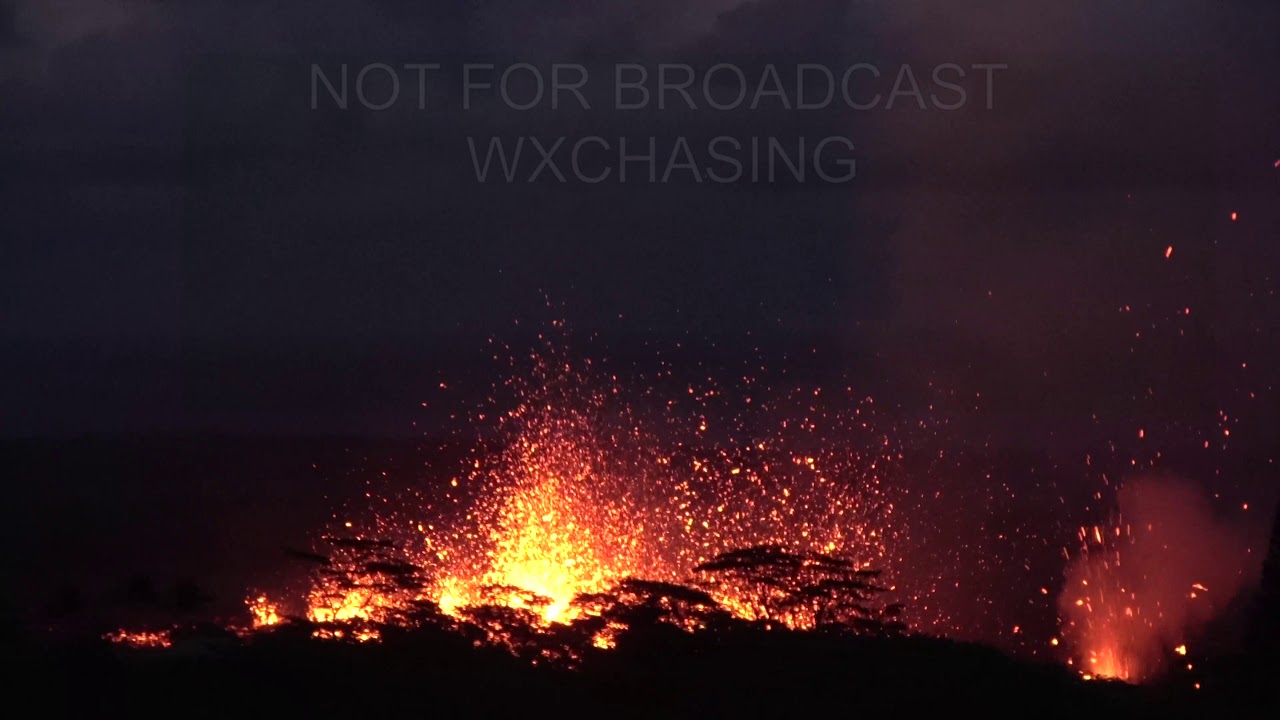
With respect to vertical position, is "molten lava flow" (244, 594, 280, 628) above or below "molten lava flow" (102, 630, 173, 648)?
above

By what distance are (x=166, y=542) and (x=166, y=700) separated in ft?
145

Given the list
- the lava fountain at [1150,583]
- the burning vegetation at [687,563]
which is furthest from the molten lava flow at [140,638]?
the lava fountain at [1150,583]

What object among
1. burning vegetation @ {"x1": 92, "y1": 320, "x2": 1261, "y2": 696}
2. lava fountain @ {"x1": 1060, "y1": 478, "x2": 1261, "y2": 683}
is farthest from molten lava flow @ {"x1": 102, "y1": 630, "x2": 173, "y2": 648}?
lava fountain @ {"x1": 1060, "y1": 478, "x2": 1261, "y2": 683}

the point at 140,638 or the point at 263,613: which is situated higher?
the point at 263,613

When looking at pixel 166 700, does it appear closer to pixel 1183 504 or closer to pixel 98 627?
pixel 98 627

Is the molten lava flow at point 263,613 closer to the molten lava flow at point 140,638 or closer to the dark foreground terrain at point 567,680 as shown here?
the molten lava flow at point 140,638

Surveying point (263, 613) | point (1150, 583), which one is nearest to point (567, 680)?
point (263, 613)

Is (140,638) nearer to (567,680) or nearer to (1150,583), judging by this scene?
(567,680)

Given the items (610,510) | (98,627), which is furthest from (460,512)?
(98,627)

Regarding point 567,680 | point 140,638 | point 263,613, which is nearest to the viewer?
point 567,680

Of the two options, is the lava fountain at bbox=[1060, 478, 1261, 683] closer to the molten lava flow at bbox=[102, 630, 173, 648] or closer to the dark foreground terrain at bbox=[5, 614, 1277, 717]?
the dark foreground terrain at bbox=[5, 614, 1277, 717]

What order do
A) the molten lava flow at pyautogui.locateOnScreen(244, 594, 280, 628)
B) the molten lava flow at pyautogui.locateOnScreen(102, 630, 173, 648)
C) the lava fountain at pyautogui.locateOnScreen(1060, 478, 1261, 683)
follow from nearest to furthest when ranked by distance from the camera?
the molten lava flow at pyautogui.locateOnScreen(102, 630, 173, 648) < the molten lava flow at pyautogui.locateOnScreen(244, 594, 280, 628) < the lava fountain at pyautogui.locateOnScreen(1060, 478, 1261, 683)

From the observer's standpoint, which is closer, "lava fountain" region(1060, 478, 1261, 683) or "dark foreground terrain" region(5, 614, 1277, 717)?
"dark foreground terrain" region(5, 614, 1277, 717)

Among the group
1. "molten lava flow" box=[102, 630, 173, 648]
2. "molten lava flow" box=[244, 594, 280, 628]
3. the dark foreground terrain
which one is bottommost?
the dark foreground terrain
